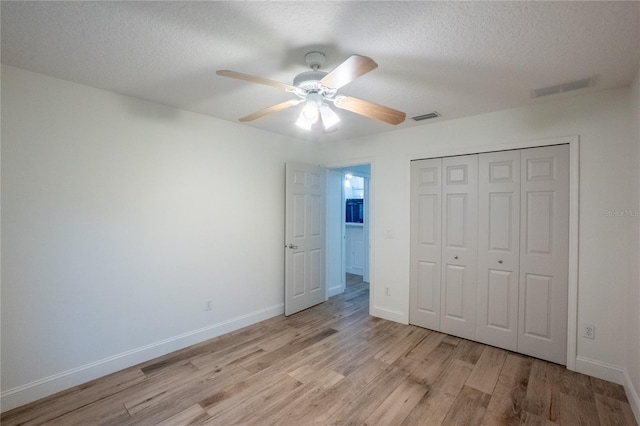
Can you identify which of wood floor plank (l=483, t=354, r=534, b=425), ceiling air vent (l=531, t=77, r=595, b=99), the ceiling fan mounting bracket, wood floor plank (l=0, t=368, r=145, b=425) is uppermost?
ceiling air vent (l=531, t=77, r=595, b=99)

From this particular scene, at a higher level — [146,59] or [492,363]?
[146,59]

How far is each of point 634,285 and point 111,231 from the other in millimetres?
4163

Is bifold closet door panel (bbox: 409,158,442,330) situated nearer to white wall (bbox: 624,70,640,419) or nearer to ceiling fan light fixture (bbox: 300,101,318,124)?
white wall (bbox: 624,70,640,419)

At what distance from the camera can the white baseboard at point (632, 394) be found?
1.89m

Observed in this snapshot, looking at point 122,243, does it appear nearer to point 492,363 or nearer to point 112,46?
point 112,46

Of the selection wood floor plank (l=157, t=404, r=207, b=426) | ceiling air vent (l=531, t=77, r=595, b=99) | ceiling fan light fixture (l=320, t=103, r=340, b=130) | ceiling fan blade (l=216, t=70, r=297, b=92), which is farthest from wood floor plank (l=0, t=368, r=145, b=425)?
ceiling air vent (l=531, t=77, r=595, b=99)

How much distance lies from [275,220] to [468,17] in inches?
115

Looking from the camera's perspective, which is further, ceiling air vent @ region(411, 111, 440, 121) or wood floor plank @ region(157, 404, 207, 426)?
ceiling air vent @ region(411, 111, 440, 121)

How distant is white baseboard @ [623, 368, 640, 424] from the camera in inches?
74.5

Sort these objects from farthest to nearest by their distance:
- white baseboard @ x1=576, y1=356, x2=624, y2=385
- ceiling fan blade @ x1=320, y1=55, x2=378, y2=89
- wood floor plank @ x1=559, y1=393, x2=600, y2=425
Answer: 1. white baseboard @ x1=576, y1=356, x2=624, y2=385
2. wood floor plank @ x1=559, y1=393, x2=600, y2=425
3. ceiling fan blade @ x1=320, y1=55, x2=378, y2=89

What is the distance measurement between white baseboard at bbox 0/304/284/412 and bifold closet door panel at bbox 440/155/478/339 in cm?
236

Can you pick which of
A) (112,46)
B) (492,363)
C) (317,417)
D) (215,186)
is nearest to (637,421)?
(492,363)

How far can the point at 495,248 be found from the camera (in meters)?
2.91

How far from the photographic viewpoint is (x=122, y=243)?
8.25ft
